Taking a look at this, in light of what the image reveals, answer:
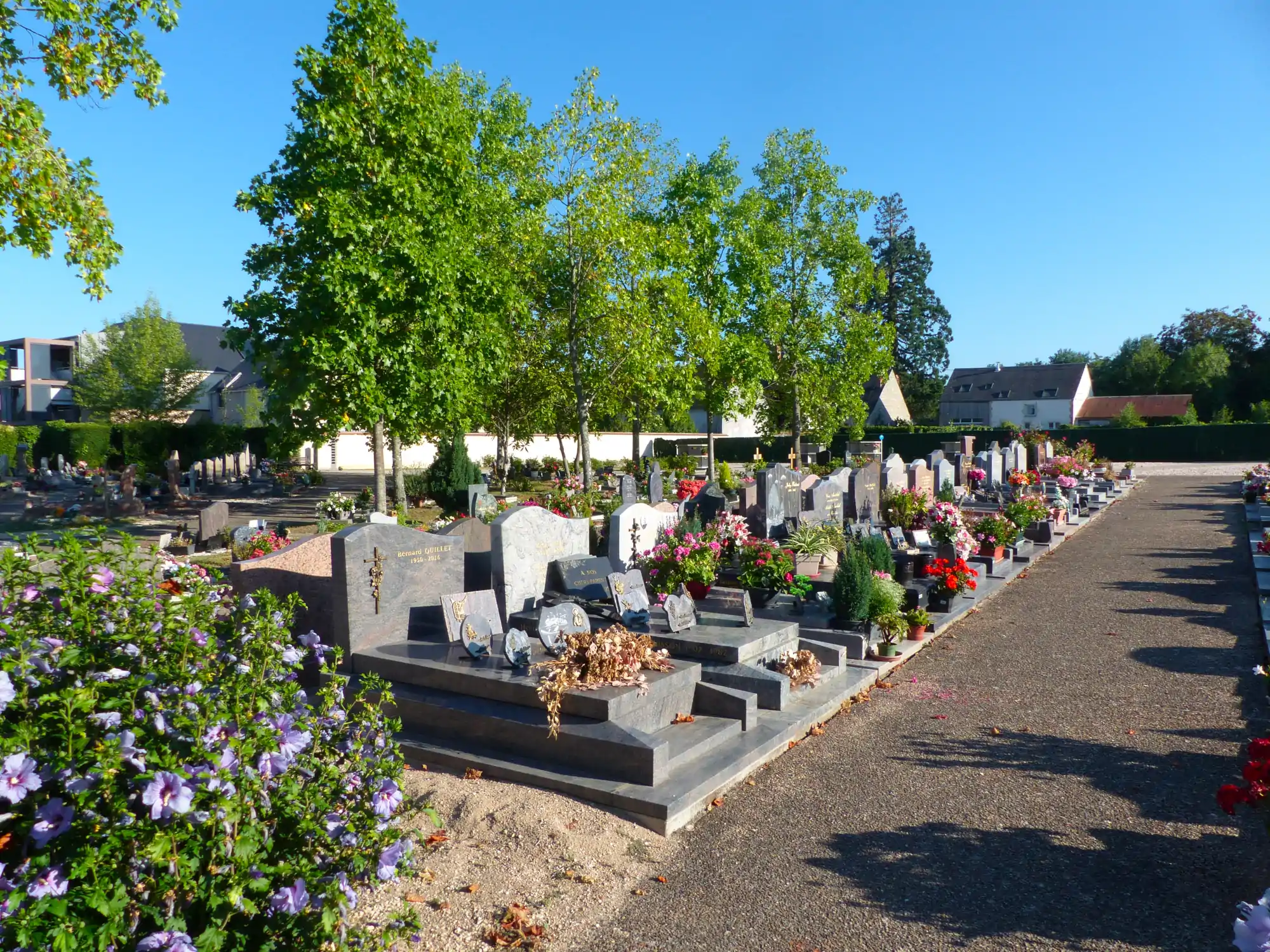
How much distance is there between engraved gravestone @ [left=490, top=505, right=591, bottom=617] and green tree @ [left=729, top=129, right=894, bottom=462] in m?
23.8

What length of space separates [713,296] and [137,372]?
25.9m

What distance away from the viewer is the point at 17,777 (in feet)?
8.23

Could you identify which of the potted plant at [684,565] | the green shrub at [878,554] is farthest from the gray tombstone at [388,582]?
the green shrub at [878,554]

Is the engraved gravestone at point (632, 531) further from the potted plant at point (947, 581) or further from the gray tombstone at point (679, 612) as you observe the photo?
the potted plant at point (947, 581)

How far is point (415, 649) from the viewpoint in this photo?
754 centimetres

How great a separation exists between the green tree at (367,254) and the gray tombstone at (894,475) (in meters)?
9.27

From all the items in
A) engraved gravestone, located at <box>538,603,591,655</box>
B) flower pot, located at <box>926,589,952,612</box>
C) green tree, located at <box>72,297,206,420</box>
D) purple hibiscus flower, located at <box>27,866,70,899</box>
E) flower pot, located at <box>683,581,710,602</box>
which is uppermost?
green tree, located at <box>72,297,206,420</box>

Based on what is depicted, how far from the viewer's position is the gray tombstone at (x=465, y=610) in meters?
7.49

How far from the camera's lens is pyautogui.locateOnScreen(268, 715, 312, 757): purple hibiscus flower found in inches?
119

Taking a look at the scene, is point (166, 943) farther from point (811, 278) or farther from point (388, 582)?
point (811, 278)

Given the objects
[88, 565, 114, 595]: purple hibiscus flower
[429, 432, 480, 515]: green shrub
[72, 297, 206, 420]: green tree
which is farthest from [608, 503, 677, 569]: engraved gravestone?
[72, 297, 206, 420]: green tree

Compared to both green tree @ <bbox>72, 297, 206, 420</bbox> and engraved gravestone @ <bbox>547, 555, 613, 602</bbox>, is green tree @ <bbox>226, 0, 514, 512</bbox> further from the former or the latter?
green tree @ <bbox>72, 297, 206, 420</bbox>

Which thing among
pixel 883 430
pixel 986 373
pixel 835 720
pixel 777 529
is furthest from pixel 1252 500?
pixel 986 373

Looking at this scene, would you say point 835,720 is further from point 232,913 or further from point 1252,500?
point 1252,500
